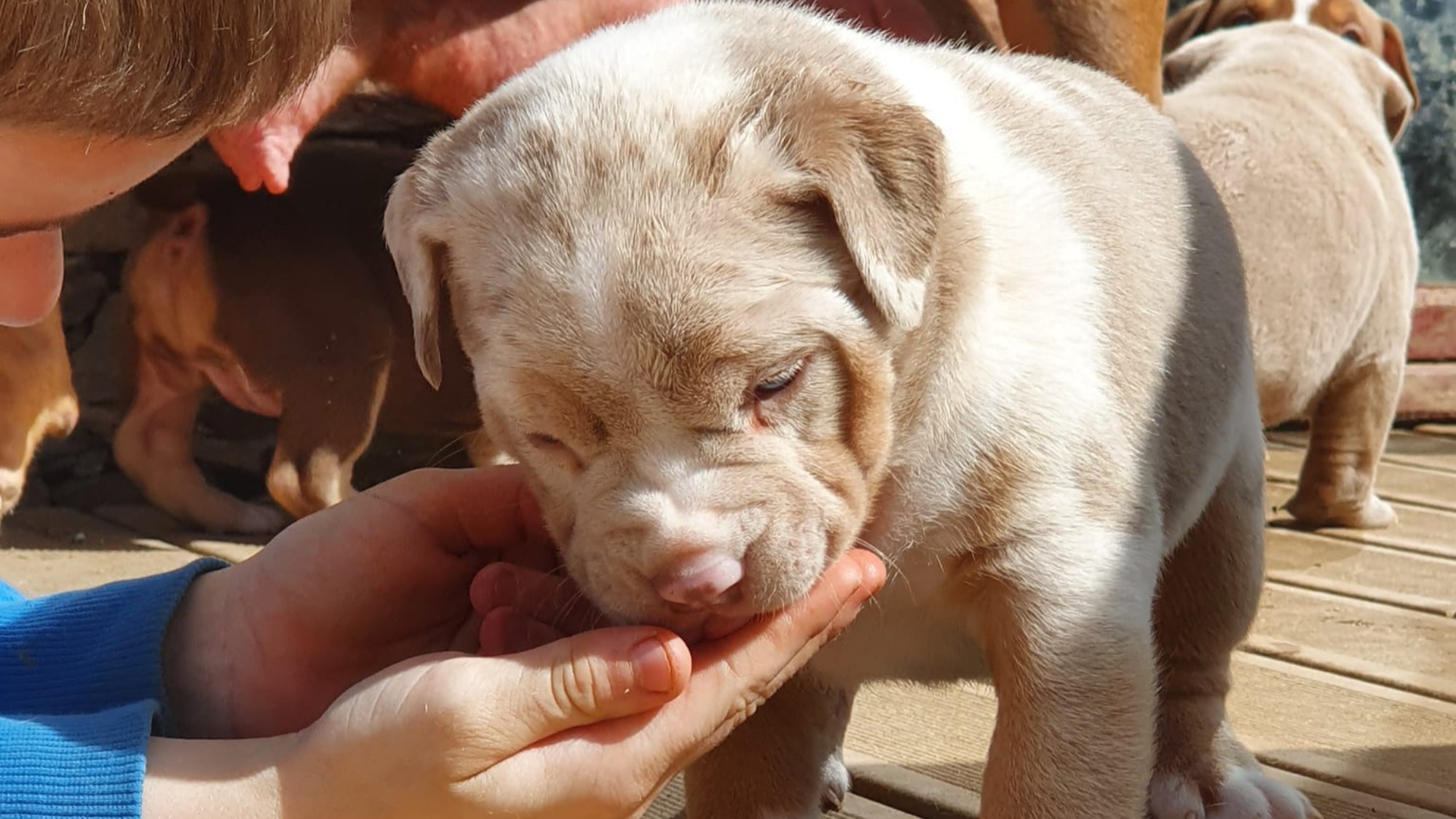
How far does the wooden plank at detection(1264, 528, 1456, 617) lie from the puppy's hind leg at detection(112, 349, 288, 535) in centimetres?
258

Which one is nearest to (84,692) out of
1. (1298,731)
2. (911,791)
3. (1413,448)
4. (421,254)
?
(421,254)

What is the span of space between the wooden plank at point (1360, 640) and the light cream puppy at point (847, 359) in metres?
0.78

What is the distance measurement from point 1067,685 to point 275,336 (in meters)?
2.79

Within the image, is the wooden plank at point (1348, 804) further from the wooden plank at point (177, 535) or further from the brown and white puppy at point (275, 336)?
the wooden plank at point (177, 535)

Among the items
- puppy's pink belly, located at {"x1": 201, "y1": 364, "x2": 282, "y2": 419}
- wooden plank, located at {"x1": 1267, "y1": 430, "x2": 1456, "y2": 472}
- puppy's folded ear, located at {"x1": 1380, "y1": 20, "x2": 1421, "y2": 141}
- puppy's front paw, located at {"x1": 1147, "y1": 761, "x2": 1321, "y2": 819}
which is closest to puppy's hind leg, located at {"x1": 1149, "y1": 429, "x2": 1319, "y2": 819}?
puppy's front paw, located at {"x1": 1147, "y1": 761, "x2": 1321, "y2": 819}

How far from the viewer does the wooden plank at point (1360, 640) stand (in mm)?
2766

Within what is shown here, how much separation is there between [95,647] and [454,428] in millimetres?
2456

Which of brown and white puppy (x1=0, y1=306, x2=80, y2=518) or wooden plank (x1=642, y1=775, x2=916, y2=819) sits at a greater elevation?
wooden plank (x1=642, y1=775, x2=916, y2=819)

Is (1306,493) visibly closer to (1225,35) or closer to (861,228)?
(1225,35)

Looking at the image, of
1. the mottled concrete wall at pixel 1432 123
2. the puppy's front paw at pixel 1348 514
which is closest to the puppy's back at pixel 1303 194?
the puppy's front paw at pixel 1348 514

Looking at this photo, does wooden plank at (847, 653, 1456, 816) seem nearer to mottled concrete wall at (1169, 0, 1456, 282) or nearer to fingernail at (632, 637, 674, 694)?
fingernail at (632, 637, 674, 694)

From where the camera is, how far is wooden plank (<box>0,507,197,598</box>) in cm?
342

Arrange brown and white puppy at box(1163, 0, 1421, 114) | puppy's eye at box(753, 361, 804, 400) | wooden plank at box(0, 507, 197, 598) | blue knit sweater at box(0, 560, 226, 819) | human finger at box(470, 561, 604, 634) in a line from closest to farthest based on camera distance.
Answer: blue knit sweater at box(0, 560, 226, 819), puppy's eye at box(753, 361, 804, 400), human finger at box(470, 561, 604, 634), wooden plank at box(0, 507, 197, 598), brown and white puppy at box(1163, 0, 1421, 114)

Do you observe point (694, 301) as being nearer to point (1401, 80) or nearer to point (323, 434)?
point (323, 434)
